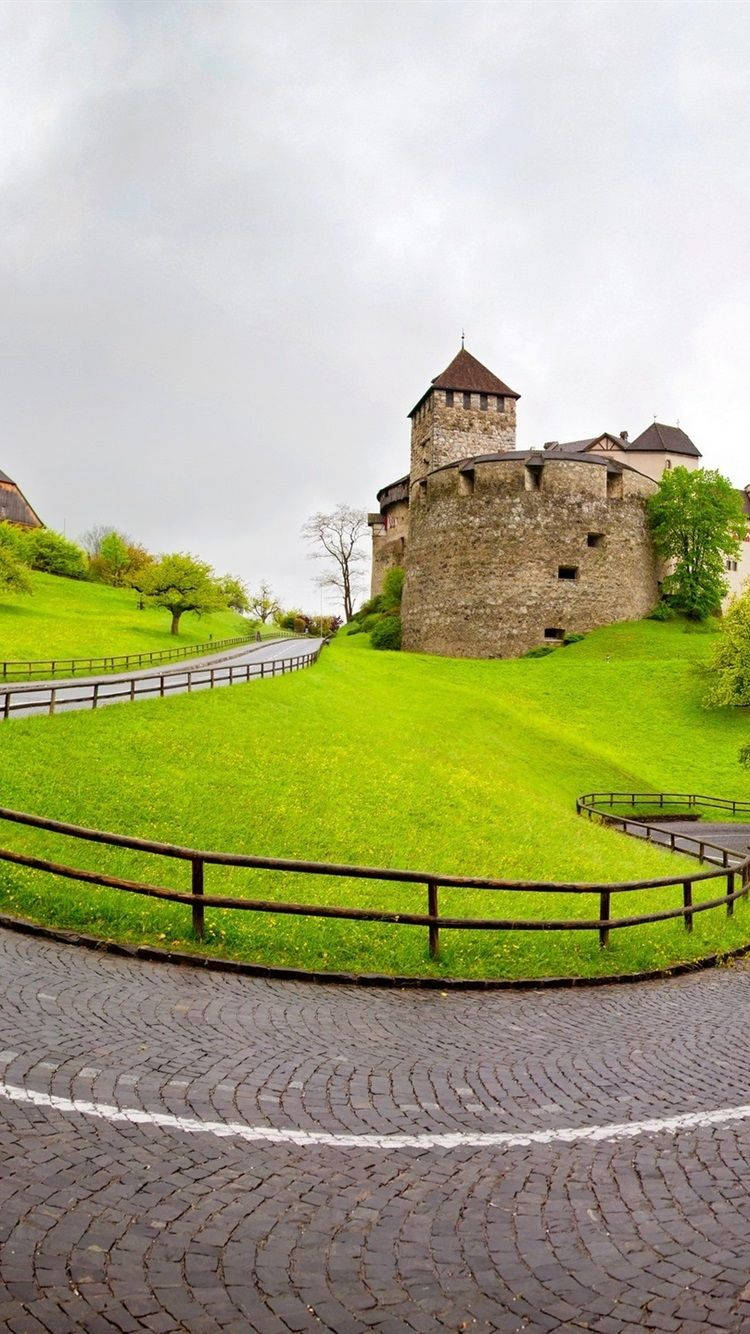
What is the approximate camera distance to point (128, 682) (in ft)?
97.9

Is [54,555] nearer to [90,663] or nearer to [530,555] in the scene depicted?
[530,555]

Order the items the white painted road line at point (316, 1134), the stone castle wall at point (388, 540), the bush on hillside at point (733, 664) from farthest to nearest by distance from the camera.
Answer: the stone castle wall at point (388, 540) → the bush on hillside at point (733, 664) → the white painted road line at point (316, 1134)

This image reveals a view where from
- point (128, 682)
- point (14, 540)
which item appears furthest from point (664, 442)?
point (128, 682)

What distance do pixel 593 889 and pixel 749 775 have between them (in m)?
31.6

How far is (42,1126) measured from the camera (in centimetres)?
533

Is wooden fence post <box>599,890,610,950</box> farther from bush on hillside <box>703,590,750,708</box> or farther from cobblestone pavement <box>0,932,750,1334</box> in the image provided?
bush on hillside <box>703,590,750,708</box>

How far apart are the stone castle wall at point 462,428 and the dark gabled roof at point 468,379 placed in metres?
0.51

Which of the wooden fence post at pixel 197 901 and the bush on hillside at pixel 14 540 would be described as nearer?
the wooden fence post at pixel 197 901

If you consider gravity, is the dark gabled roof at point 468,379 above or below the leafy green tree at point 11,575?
above

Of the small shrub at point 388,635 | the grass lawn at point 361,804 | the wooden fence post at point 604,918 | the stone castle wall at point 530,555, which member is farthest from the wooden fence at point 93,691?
the small shrub at point 388,635

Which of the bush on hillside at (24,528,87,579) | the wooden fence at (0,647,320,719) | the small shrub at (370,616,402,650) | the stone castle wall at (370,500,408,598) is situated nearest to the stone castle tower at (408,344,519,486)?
the stone castle wall at (370,500,408,598)

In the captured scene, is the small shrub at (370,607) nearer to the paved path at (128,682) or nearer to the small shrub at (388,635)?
the small shrub at (388,635)

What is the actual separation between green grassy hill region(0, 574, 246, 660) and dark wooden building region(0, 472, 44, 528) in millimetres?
15067

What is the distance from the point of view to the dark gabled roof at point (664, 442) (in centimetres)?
8612
